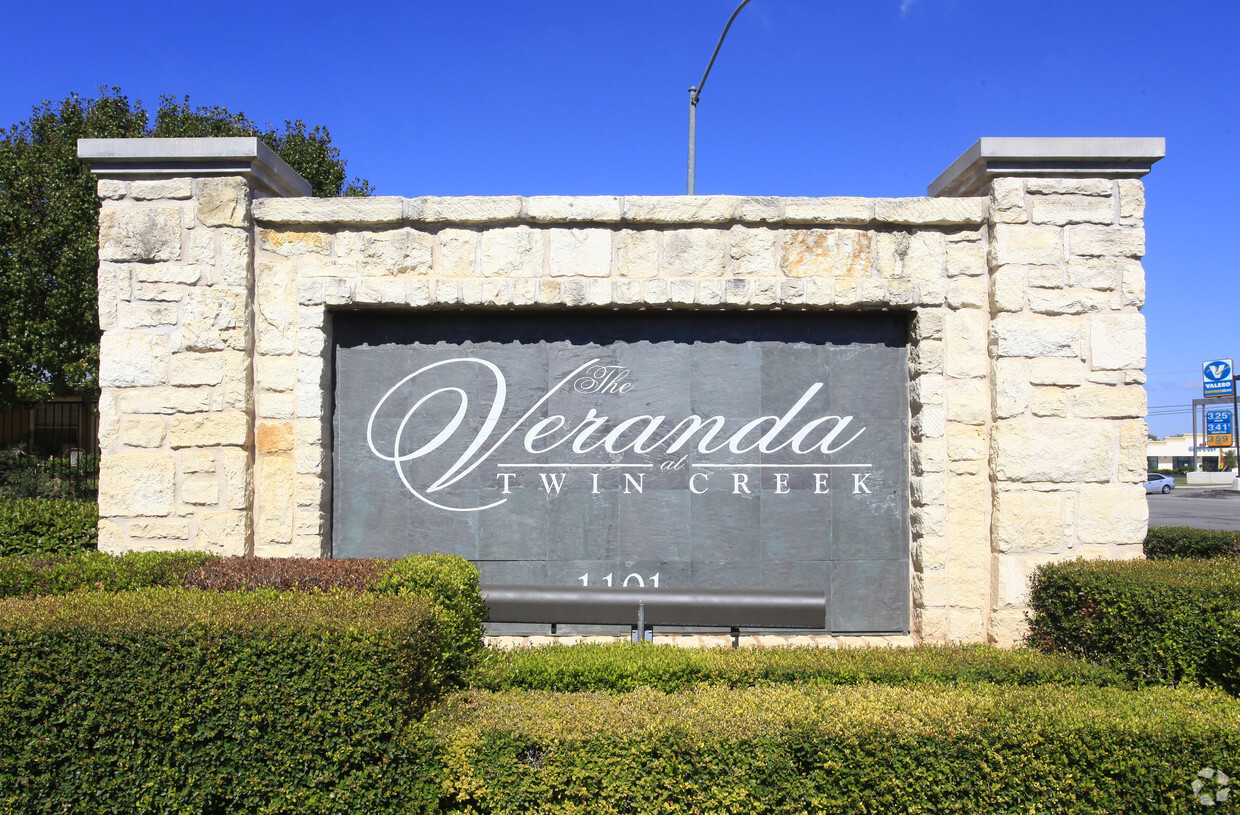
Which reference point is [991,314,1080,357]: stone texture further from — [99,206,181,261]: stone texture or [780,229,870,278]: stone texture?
[99,206,181,261]: stone texture

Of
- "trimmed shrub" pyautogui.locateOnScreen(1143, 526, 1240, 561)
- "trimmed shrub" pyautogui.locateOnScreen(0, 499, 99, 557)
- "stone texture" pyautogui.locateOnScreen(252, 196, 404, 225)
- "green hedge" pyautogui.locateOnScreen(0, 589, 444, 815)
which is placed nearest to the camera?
"green hedge" pyautogui.locateOnScreen(0, 589, 444, 815)

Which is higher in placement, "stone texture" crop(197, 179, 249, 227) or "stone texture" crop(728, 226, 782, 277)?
"stone texture" crop(197, 179, 249, 227)

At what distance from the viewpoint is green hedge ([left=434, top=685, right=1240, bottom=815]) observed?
10.7 feet

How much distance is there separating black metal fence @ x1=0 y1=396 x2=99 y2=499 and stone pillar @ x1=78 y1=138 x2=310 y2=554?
996cm

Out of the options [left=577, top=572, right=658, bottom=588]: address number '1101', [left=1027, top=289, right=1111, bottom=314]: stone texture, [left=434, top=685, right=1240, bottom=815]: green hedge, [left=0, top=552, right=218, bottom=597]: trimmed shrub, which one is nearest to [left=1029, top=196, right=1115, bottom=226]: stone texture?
[left=1027, top=289, right=1111, bottom=314]: stone texture

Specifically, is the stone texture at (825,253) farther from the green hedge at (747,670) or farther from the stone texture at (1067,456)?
the green hedge at (747,670)

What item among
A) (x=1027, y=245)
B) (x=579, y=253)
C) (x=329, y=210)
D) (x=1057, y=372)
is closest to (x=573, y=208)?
(x=579, y=253)

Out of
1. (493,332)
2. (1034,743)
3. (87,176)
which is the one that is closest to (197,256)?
(493,332)

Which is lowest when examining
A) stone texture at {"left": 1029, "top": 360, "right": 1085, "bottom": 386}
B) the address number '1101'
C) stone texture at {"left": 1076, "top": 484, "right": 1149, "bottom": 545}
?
the address number '1101'

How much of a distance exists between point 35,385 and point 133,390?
11.9 meters

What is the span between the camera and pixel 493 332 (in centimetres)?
676

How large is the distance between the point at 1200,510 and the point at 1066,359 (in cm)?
2639

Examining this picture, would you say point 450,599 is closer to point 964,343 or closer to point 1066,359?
point 964,343

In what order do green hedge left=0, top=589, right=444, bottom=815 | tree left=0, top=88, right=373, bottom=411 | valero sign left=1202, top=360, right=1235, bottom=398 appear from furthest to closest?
valero sign left=1202, top=360, right=1235, bottom=398, tree left=0, top=88, right=373, bottom=411, green hedge left=0, top=589, right=444, bottom=815
